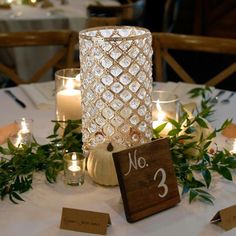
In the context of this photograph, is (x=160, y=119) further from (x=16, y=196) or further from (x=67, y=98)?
(x=16, y=196)

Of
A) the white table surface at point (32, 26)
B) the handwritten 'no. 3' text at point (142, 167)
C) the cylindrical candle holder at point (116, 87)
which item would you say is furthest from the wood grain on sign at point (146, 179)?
the white table surface at point (32, 26)

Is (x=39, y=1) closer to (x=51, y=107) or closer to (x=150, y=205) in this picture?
(x=51, y=107)

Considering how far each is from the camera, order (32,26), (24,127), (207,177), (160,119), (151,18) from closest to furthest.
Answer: (207,177) < (160,119) < (24,127) < (32,26) < (151,18)

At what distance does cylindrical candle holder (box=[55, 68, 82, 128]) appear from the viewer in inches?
41.6

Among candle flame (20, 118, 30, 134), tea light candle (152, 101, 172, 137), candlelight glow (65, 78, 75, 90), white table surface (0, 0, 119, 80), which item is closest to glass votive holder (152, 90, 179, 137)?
tea light candle (152, 101, 172, 137)

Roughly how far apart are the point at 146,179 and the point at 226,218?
15 centimetres

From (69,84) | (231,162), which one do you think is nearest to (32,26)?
(69,84)

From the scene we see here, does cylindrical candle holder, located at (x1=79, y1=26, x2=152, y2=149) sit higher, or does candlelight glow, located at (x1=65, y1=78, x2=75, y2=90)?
cylindrical candle holder, located at (x1=79, y1=26, x2=152, y2=149)

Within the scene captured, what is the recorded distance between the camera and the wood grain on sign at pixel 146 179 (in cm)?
74

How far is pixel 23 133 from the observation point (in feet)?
3.52

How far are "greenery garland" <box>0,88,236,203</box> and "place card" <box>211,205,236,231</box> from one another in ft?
0.21

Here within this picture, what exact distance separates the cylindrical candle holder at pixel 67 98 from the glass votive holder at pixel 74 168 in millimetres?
192

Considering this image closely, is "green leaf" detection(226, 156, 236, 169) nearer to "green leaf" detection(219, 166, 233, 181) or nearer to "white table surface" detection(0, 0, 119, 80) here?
"green leaf" detection(219, 166, 233, 181)

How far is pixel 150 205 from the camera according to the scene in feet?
2.53
